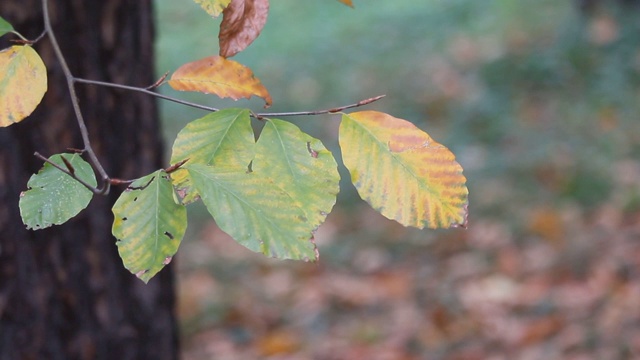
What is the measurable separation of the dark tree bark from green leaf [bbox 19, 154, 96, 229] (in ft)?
2.54

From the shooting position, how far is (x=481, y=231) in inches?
138

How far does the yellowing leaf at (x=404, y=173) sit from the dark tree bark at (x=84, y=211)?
36.1 inches

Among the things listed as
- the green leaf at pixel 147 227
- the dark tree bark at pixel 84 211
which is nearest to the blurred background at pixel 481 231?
the dark tree bark at pixel 84 211

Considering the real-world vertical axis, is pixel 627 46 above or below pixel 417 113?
above

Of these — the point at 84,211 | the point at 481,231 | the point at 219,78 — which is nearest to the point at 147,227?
the point at 219,78

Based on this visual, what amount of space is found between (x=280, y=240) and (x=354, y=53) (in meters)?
5.53

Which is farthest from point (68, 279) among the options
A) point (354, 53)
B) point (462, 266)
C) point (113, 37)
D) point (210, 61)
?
point (354, 53)

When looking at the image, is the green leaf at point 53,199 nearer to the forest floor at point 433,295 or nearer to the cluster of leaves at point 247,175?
the cluster of leaves at point 247,175

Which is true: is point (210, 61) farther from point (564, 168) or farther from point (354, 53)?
point (354, 53)

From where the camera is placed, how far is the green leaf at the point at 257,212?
2.00 ft

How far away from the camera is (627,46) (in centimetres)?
477

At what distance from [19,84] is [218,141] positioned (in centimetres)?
19

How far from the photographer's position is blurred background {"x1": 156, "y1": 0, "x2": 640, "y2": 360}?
284 centimetres

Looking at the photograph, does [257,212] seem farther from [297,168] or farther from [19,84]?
[19,84]
